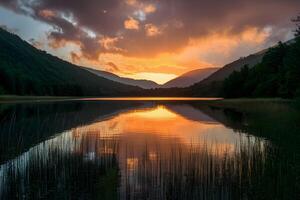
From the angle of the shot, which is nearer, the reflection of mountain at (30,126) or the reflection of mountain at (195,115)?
the reflection of mountain at (30,126)

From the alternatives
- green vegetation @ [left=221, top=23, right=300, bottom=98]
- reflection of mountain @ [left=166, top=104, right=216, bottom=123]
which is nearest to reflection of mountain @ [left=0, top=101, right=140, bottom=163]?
reflection of mountain @ [left=166, top=104, right=216, bottom=123]

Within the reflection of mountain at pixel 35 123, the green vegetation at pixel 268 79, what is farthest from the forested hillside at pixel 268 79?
the reflection of mountain at pixel 35 123

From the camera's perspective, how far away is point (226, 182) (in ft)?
39.8

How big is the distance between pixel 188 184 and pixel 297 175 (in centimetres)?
351

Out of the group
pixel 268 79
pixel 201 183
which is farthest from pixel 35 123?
pixel 268 79

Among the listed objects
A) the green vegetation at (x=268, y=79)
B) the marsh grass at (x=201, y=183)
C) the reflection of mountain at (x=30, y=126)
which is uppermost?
the green vegetation at (x=268, y=79)

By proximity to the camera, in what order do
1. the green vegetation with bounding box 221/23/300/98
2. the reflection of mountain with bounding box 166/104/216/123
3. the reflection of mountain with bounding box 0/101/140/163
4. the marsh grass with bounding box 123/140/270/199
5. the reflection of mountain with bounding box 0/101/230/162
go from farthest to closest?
the green vegetation with bounding box 221/23/300/98 < the reflection of mountain with bounding box 166/104/216/123 < the reflection of mountain with bounding box 0/101/230/162 < the reflection of mountain with bounding box 0/101/140/163 < the marsh grass with bounding box 123/140/270/199

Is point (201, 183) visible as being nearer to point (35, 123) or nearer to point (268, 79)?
point (35, 123)

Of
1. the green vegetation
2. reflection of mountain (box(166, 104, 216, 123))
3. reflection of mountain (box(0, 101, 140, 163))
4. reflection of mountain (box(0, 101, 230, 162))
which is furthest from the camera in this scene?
the green vegetation

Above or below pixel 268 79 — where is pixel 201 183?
below

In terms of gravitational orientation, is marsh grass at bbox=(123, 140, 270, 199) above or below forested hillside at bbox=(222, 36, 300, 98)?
below

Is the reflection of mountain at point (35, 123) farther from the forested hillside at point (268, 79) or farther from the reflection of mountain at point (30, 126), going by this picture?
the forested hillside at point (268, 79)

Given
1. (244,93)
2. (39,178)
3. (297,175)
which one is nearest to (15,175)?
(39,178)

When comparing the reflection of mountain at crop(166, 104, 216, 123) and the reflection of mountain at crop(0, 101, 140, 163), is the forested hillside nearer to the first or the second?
the reflection of mountain at crop(166, 104, 216, 123)
